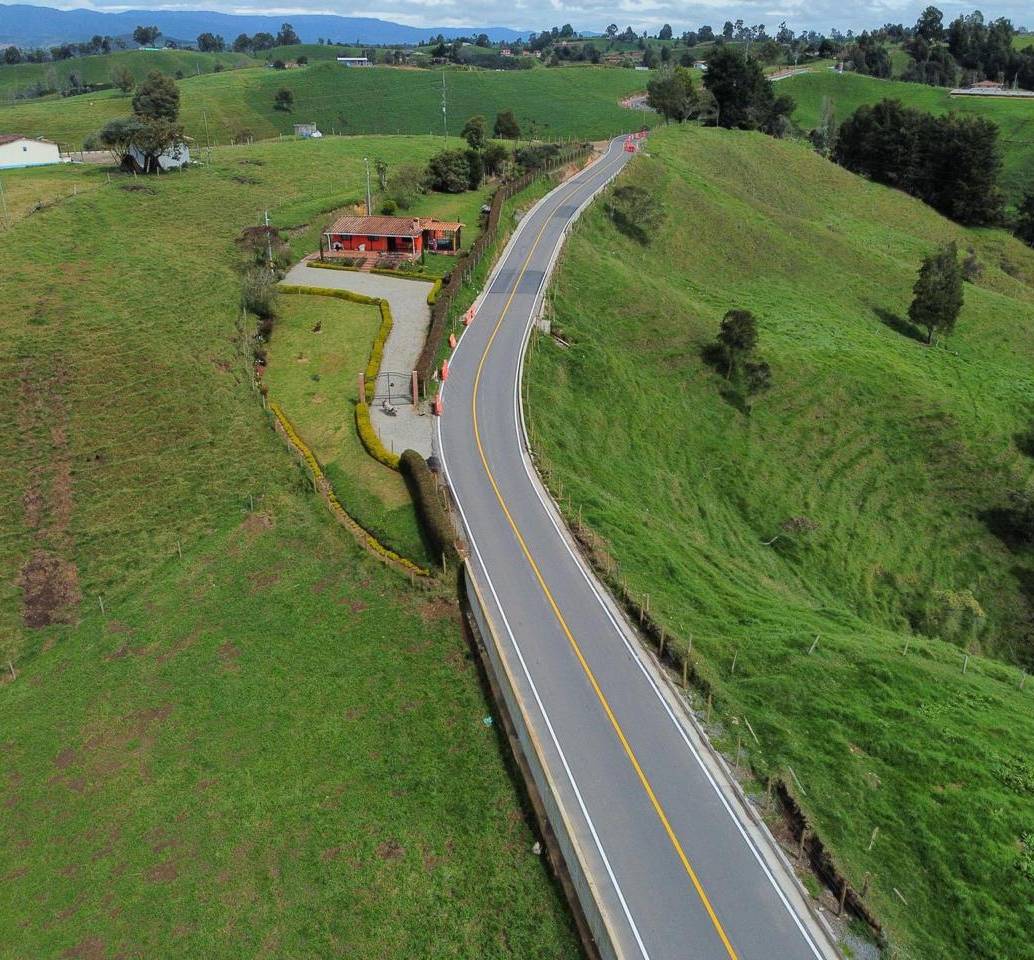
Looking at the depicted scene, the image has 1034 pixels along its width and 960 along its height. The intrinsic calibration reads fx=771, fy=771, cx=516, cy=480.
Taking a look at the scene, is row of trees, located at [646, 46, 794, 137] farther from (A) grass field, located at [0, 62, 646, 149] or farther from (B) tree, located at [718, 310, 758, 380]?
(B) tree, located at [718, 310, 758, 380]

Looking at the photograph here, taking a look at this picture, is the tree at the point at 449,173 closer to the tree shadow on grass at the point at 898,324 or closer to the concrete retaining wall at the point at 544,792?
the tree shadow on grass at the point at 898,324

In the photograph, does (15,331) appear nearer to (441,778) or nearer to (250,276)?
(250,276)

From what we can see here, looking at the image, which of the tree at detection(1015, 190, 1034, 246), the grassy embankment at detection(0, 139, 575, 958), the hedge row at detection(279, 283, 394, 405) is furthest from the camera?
the tree at detection(1015, 190, 1034, 246)

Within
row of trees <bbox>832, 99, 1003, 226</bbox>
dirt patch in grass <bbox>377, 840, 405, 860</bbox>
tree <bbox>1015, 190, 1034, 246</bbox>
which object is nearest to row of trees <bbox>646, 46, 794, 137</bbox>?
row of trees <bbox>832, 99, 1003, 226</bbox>

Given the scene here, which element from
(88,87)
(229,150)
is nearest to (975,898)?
(229,150)

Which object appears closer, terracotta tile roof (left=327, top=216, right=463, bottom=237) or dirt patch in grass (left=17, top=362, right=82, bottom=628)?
dirt patch in grass (left=17, top=362, right=82, bottom=628)

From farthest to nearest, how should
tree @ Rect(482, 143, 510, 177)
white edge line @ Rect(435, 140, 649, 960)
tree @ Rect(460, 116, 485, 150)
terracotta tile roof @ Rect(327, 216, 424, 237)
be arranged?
tree @ Rect(460, 116, 485, 150) → tree @ Rect(482, 143, 510, 177) → terracotta tile roof @ Rect(327, 216, 424, 237) → white edge line @ Rect(435, 140, 649, 960)

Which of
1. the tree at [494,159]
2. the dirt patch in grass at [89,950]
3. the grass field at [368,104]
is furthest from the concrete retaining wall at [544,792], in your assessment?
the grass field at [368,104]

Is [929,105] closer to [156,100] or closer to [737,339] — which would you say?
[737,339]

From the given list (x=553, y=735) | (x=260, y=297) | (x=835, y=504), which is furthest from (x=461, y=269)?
(x=553, y=735)
